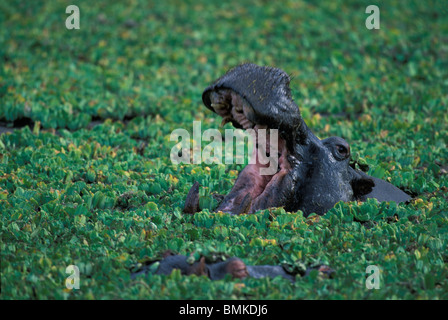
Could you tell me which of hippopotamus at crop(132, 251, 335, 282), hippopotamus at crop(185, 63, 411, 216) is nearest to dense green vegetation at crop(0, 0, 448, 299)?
hippopotamus at crop(132, 251, 335, 282)

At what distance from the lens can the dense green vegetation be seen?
5238 mm

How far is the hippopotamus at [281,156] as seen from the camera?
5.84 m

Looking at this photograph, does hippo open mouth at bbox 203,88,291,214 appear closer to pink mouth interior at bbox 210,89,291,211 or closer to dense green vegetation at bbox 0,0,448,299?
pink mouth interior at bbox 210,89,291,211

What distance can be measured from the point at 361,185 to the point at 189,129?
10.8 ft

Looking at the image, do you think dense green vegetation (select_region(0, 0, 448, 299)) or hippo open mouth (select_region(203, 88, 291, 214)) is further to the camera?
hippo open mouth (select_region(203, 88, 291, 214))

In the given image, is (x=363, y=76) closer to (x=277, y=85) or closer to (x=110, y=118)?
(x=110, y=118)

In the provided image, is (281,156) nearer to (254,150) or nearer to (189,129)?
(254,150)

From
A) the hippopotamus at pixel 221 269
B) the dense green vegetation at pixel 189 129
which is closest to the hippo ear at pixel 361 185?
the dense green vegetation at pixel 189 129

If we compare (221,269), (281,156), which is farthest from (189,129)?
(221,269)

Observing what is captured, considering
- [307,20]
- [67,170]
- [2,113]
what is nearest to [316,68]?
[307,20]

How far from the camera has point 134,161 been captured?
319 inches

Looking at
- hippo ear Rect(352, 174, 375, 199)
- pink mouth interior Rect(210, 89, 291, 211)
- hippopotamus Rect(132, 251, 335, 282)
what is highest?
pink mouth interior Rect(210, 89, 291, 211)

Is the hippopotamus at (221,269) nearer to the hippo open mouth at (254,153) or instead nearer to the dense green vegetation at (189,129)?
the dense green vegetation at (189,129)

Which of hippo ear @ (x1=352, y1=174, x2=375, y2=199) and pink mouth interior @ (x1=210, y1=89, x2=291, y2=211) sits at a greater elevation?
pink mouth interior @ (x1=210, y1=89, x2=291, y2=211)
